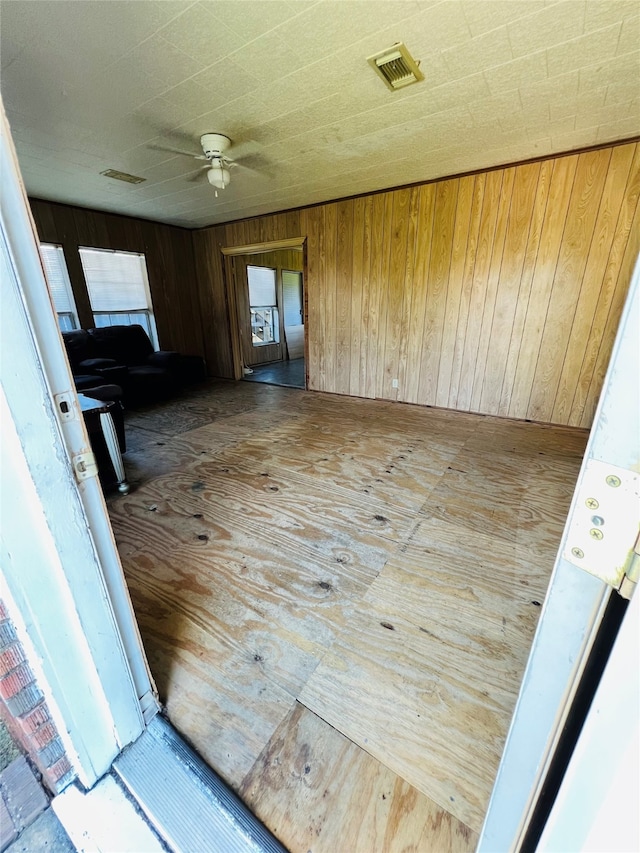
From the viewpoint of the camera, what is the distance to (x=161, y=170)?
319cm

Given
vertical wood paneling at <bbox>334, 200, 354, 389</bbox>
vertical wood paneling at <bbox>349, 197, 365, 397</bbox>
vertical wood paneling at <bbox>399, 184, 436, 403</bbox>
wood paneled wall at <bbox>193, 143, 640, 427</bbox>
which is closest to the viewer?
wood paneled wall at <bbox>193, 143, 640, 427</bbox>

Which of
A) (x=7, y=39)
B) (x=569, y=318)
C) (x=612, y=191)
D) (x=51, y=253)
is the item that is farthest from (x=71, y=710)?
(x=51, y=253)

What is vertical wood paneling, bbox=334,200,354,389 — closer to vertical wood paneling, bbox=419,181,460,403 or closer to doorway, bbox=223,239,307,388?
doorway, bbox=223,239,307,388

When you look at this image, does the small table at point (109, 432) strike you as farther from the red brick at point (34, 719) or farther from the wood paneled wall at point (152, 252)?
the wood paneled wall at point (152, 252)

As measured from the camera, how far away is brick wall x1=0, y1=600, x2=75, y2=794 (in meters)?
0.74

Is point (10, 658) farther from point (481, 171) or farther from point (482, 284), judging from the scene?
point (481, 171)

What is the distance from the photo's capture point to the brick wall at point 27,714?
2.44ft

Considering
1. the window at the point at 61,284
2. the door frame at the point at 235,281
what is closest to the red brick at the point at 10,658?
the door frame at the point at 235,281

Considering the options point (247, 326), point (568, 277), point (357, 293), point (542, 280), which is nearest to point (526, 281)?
point (542, 280)

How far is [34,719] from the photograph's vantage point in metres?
0.82

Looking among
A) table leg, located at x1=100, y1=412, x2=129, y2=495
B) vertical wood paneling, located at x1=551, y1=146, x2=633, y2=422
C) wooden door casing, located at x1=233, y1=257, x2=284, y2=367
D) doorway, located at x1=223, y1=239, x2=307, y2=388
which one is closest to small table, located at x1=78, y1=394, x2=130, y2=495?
table leg, located at x1=100, y1=412, x2=129, y2=495

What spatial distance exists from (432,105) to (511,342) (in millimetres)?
2217

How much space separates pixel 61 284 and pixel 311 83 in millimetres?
4090

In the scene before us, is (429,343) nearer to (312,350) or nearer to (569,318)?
(569,318)
